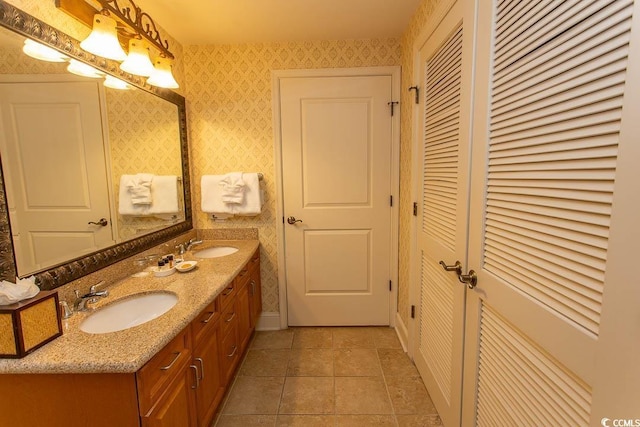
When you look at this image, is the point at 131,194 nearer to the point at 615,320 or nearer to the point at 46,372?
the point at 46,372

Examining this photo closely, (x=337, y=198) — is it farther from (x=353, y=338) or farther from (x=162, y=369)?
(x=162, y=369)

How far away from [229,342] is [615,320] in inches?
69.2

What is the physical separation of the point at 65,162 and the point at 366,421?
6.58 ft

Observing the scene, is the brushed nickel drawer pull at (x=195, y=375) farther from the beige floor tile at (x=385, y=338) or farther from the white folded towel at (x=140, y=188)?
the beige floor tile at (x=385, y=338)

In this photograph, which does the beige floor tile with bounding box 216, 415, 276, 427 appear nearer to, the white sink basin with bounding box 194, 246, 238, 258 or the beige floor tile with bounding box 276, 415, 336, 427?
the beige floor tile with bounding box 276, 415, 336, 427

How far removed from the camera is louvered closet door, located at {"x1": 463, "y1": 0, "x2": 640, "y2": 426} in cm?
61

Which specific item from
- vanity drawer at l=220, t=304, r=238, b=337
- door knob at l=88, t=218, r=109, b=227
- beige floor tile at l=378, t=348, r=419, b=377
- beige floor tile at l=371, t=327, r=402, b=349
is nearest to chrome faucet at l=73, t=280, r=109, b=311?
door knob at l=88, t=218, r=109, b=227

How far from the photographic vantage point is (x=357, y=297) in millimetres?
2588

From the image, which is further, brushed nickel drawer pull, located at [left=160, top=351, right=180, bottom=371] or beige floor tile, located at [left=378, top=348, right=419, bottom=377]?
beige floor tile, located at [left=378, top=348, right=419, bottom=377]

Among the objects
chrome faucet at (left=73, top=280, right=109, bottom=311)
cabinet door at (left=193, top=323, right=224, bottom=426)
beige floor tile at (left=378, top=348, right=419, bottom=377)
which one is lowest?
beige floor tile at (left=378, top=348, right=419, bottom=377)

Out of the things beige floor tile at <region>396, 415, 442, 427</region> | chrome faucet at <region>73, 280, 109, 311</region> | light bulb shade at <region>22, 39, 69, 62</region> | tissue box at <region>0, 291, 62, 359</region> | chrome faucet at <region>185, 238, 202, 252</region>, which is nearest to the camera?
tissue box at <region>0, 291, 62, 359</region>

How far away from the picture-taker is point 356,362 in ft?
7.01

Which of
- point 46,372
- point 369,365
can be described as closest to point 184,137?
point 46,372

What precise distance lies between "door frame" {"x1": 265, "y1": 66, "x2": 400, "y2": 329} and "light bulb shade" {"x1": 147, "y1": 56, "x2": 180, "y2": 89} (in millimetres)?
815
